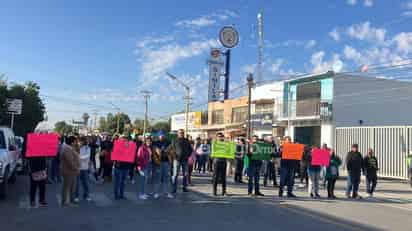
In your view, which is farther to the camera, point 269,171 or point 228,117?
point 228,117

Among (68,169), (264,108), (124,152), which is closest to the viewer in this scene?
(68,169)

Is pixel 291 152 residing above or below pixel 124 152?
above

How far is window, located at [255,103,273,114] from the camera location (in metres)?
41.0

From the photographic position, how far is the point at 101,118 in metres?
115

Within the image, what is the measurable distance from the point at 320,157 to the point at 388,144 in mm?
13141

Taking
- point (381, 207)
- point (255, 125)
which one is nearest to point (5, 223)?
point (381, 207)

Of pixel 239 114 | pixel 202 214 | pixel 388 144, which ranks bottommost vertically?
pixel 202 214

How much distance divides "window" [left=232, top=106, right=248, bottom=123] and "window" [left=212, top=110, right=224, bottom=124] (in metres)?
4.16

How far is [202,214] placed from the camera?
10.1 m

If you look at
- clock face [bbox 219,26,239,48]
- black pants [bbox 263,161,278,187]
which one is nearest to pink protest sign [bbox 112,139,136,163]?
black pants [bbox 263,161,278,187]

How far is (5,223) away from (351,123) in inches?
1132

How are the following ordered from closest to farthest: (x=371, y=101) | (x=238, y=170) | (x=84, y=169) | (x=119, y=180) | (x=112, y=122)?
(x=84, y=169) → (x=119, y=180) → (x=238, y=170) → (x=371, y=101) → (x=112, y=122)

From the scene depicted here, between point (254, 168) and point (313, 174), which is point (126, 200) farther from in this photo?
point (313, 174)

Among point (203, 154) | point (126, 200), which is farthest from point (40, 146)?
point (203, 154)
